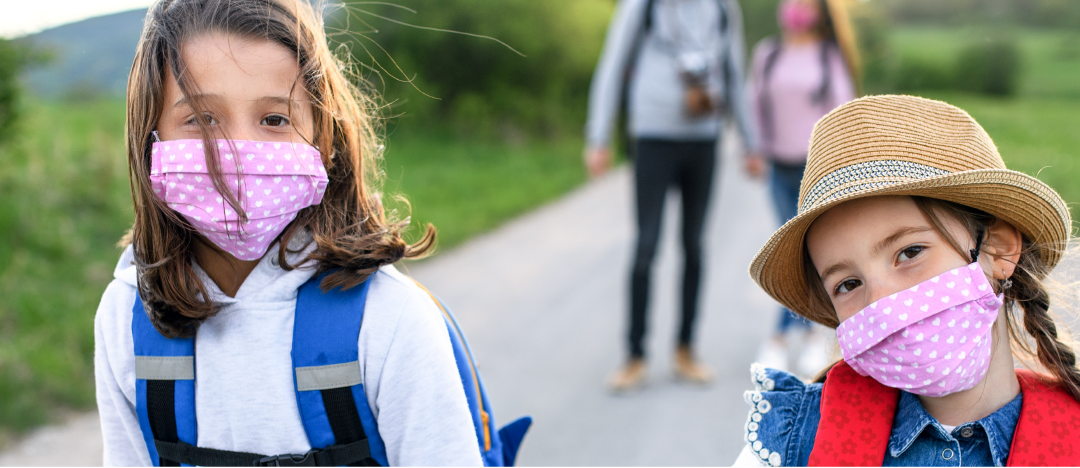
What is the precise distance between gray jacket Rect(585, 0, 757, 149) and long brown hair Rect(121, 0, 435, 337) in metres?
2.37

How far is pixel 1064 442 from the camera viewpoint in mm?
1435

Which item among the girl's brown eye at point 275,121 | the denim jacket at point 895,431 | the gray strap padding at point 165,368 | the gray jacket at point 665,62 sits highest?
the gray jacket at point 665,62

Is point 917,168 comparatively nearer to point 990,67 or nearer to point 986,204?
point 986,204

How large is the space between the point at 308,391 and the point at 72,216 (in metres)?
5.55

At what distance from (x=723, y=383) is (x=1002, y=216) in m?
2.74

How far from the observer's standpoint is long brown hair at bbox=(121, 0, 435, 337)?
1.56 meters

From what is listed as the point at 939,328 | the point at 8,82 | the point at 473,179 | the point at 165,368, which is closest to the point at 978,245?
the point at 939,328

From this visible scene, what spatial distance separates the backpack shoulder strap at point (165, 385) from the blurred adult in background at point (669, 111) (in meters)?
2.69

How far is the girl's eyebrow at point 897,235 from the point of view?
1.46 meters

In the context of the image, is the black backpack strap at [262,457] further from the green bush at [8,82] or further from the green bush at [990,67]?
the green bush at [990,67]

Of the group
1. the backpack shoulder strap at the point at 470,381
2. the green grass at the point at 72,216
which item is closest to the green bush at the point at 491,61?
the green grass at the point at 72,216

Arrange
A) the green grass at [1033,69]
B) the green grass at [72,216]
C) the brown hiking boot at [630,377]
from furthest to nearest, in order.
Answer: the green grass at [1033,69] < the brown hiking boot at [630,377] < the green grass at [72,216]

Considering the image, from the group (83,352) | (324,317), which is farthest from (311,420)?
(83,352)

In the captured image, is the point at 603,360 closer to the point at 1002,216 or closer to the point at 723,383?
the point at 723,383
